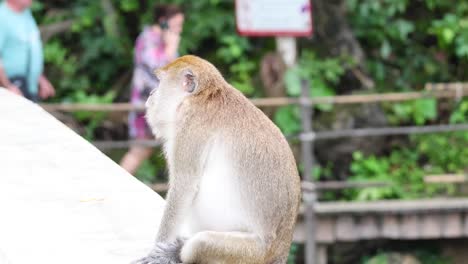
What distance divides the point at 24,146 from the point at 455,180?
5.13 metres

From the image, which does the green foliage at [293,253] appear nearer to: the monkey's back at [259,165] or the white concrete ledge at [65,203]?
the white concrete ledge at [65,203]

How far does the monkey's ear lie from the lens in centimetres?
376

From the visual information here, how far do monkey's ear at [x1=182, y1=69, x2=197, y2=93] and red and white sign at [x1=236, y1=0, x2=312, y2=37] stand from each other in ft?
15.3

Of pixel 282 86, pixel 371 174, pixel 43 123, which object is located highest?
pixel 43 123

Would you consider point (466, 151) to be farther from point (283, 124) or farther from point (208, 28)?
point (208, 28)

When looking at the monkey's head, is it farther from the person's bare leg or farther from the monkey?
the person's bare leg

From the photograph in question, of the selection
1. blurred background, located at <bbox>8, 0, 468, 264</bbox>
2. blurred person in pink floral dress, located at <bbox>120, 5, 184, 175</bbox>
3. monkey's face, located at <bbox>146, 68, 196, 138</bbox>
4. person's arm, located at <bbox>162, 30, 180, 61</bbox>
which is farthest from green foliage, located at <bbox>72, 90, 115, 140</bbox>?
monkey's face, located at <bbox>146, 68, 196, 138</bbox>

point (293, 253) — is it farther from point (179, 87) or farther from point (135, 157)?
point (179, 87)

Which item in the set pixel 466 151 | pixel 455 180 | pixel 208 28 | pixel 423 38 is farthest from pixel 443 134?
pixel 208 28

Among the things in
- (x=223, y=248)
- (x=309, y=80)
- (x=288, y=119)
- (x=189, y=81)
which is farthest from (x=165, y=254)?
(x=309, y=80)

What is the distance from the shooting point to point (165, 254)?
3.31 m

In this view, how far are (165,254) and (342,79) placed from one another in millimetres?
7174

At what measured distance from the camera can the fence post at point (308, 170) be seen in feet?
27.1

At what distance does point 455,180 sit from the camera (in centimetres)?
893
